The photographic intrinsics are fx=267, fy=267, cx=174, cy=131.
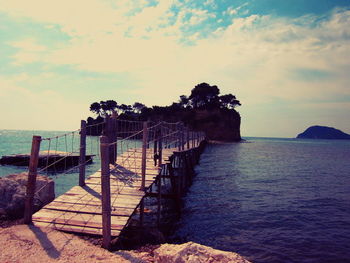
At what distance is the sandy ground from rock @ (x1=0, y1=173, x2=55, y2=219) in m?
1.41

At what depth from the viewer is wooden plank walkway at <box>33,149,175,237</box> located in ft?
19.5

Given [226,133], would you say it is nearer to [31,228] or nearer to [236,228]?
[236,228]

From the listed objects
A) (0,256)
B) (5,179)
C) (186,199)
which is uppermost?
(5,179)

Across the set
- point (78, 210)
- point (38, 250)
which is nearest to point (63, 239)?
point (38, 250)

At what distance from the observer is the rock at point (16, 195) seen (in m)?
7.10

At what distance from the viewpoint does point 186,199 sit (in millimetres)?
15984

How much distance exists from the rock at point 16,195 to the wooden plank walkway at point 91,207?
0.74 metres

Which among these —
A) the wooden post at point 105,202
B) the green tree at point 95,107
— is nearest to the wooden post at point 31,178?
the wooden post at point 105,202

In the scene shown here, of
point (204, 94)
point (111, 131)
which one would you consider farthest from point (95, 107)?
point (111, 131)

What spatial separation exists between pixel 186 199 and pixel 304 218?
6.42 meters

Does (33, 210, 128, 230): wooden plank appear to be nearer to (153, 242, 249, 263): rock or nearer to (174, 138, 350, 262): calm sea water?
(153, 242, 249, 263): rock

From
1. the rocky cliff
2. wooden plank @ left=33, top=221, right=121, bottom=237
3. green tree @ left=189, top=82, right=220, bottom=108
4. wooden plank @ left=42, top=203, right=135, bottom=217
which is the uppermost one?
green tree @ left=189, top=82, right=220, bottom=108

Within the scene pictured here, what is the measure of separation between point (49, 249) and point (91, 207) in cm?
194

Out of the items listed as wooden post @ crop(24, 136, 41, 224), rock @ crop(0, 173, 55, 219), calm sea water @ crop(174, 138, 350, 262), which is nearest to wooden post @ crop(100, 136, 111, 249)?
wooden post @ crop(24, 136, 41, 224)
